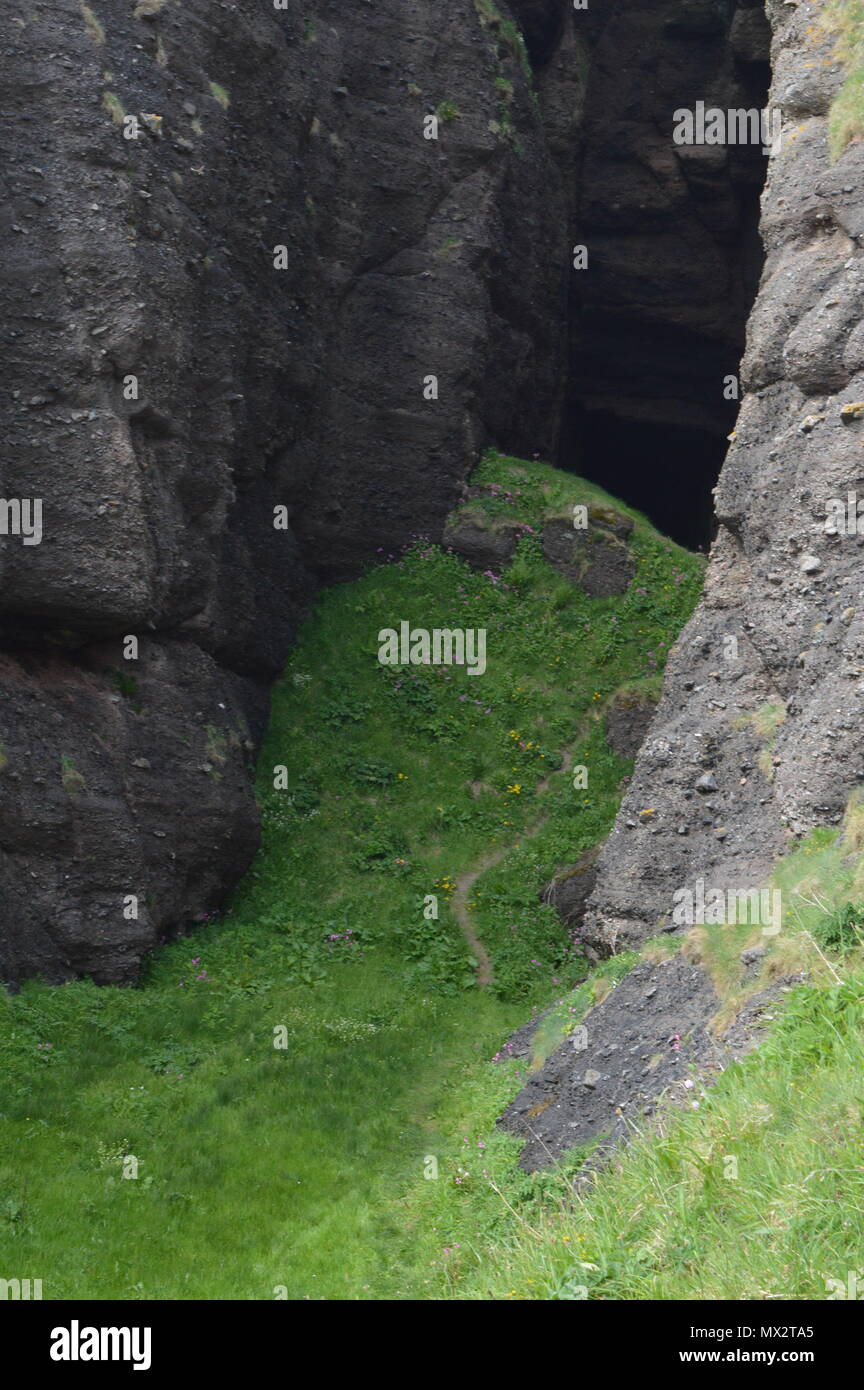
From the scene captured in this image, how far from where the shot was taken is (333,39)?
2819cm

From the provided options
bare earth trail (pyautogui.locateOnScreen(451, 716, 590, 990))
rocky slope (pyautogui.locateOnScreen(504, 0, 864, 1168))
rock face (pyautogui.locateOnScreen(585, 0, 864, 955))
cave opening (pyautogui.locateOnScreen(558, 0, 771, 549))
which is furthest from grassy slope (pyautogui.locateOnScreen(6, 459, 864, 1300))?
cave opening (pyautogui.locateOnScreen(558, 0, 771, 549))

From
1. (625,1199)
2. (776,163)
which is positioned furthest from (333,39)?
(625,1199)

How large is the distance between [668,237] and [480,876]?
2134 centimetres

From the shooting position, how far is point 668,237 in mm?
35625

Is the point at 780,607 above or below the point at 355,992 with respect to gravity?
above

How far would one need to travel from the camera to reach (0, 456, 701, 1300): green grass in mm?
13742

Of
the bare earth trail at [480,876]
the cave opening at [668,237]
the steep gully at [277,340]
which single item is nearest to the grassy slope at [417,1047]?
the bare earth trail at [480,876]

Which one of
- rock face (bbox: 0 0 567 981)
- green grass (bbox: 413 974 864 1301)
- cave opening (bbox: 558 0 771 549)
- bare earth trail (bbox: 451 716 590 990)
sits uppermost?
cave opening (bbox: 558 0 771 549)

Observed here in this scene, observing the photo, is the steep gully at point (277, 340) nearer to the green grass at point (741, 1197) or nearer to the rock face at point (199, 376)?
the rock face at point (199, 376)

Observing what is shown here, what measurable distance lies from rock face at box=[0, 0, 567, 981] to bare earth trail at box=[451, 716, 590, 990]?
3907 mm

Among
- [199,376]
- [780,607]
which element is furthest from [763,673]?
[199,376]

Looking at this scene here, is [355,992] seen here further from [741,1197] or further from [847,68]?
[847,68]

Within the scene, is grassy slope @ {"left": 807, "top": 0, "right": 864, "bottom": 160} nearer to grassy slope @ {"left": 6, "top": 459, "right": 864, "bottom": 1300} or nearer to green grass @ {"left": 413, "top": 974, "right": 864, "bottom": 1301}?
grassy slope @ {"left": 6, "top": 459, "right": 864, "bottom": 1300}

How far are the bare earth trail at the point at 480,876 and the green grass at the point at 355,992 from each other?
12 centimetres
